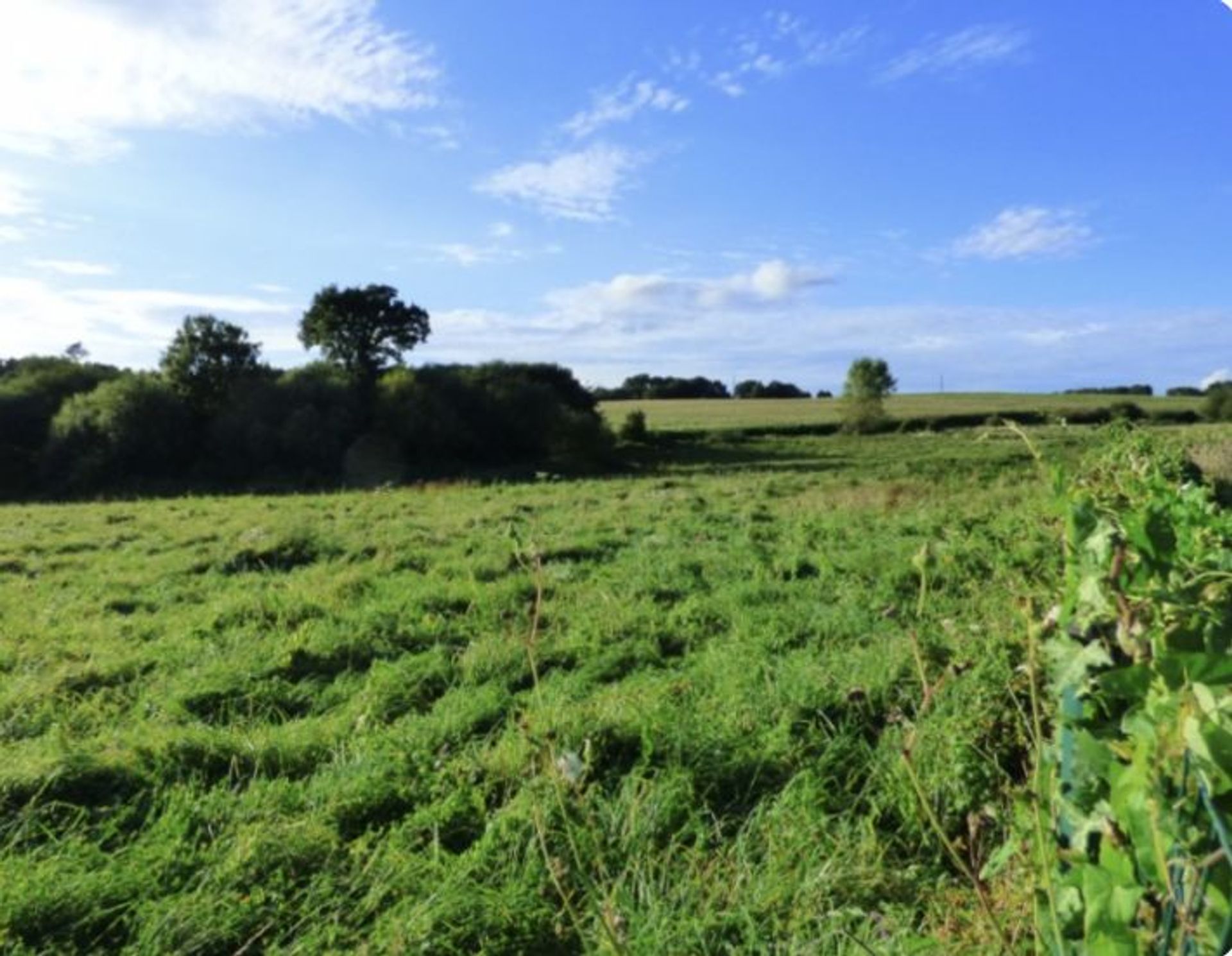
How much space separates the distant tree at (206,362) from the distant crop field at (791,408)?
20.3 metres

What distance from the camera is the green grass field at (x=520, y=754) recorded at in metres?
2.99

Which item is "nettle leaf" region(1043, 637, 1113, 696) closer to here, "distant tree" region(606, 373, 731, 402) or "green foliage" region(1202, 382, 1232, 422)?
"green foliage" region(1202, 382, 1232, 422)

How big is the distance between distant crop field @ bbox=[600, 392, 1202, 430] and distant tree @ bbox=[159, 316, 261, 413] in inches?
798

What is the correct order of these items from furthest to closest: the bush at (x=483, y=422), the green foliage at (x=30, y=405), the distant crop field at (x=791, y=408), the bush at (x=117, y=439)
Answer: the distant crop field at (x=791, y=408)
the bush at (x=483, y=422)
the green foliage at (x=30, y=405)
the bush at (x=117, y=439)

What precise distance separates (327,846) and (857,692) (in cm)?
250

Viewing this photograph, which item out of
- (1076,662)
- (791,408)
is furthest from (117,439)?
(791,408)

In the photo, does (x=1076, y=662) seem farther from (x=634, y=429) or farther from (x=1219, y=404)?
(x=634, y=429)

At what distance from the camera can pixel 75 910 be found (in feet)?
10.1

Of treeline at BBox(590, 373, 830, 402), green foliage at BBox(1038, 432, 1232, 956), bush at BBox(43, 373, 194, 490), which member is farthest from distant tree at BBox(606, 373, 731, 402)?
green foliage at BBox(1038, 432, 1232, 956)

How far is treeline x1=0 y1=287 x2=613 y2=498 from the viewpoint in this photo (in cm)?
3903

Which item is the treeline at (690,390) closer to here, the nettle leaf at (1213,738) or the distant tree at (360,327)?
the distant tree at (360,327)

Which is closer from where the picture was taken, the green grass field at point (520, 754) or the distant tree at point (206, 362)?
the green grass field at point (520, 754)

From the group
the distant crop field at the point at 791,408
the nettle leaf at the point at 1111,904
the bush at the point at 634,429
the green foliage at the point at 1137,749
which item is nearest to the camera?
the green foliage at the point at 1137,749

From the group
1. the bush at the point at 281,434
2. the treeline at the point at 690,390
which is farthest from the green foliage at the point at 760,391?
the bush at the point at 281,434
